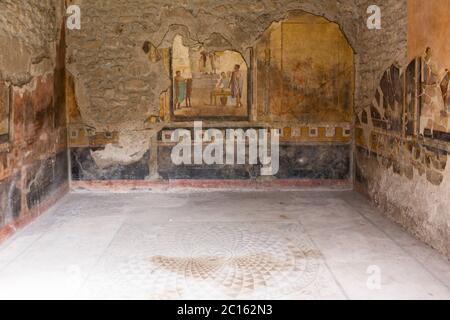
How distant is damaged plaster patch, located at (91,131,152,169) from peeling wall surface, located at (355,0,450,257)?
2.88 metres

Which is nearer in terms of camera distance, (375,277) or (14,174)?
(375,277)

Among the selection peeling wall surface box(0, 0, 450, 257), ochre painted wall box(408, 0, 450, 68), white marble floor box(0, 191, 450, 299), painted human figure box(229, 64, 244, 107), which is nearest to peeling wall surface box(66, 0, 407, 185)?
peeling wall surface box(0, 0, 450, 257)

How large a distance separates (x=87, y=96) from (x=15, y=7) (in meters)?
2.02

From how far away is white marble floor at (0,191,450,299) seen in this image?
323cm

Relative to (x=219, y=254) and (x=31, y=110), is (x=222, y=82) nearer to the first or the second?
(x=31, y=110)

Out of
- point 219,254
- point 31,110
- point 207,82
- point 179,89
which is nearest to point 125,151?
point 179,89

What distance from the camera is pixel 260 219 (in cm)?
512

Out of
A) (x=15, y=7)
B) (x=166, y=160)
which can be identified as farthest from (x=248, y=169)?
(x=15, y=7)

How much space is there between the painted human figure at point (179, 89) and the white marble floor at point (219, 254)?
4.73 feet

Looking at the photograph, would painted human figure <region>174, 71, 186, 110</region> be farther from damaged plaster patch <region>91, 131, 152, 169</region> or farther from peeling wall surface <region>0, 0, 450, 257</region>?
damaged plaster patch <region>91, 131, 152, 169</region>

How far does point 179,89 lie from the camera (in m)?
6.60
